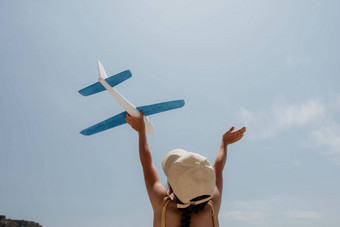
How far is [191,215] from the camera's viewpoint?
283 centimetres

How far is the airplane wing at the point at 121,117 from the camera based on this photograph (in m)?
5.30

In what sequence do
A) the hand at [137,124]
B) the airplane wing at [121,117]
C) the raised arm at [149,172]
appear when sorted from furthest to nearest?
the airplane wing at [121,117] → the hand at [137,124] → the raised arm at [149,172]

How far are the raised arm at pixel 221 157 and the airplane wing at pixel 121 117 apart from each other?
5.38 ft

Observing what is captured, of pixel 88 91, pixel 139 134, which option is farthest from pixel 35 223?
pixel 139 134

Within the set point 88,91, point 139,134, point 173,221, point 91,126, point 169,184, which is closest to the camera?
point 173,221

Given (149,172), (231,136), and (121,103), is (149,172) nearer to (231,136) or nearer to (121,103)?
(231,136)

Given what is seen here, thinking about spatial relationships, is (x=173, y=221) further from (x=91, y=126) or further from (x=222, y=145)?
(x=91, y=126)

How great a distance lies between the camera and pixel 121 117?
529cm

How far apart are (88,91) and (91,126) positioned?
198cm

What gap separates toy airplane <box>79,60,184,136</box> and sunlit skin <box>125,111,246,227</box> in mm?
1297

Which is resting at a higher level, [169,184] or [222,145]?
[222,145]

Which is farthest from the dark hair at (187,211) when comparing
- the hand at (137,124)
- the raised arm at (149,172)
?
the hand at (137,124)

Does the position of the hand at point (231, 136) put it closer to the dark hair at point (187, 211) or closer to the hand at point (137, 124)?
the hand at point (137, 124)

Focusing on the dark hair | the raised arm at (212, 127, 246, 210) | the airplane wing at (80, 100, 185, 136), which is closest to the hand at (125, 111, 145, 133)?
the raised arm at (212, 127, 246, 210)
